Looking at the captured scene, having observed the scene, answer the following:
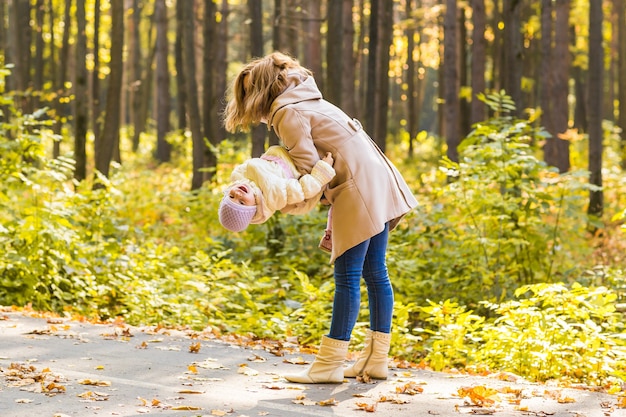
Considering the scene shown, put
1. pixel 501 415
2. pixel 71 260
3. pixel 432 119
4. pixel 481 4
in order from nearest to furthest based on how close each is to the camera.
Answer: pixel 501 415 → pixel 71 260 → pixel 481 4 → pixel 432 119

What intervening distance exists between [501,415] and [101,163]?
36.4ft

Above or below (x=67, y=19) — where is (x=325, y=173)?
below

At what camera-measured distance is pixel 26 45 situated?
891 inches

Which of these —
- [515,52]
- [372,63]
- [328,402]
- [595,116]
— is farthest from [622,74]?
[328,402]

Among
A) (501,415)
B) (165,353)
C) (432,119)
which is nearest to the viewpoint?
(501,415)

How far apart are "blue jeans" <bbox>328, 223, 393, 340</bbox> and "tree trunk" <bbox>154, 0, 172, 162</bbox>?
2072cm

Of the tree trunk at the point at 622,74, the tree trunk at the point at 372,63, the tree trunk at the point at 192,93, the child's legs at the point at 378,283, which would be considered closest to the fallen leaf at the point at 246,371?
the child's legs at the point at 378,283

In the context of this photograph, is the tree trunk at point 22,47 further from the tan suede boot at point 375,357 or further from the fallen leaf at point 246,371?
the tan suede boot at point 375,357

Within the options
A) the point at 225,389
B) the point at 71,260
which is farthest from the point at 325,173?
the point at 71,260

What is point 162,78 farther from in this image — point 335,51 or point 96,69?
point 335,51

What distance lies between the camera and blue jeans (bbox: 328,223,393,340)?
5203 millimetres

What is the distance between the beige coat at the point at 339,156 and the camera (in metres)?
5.05

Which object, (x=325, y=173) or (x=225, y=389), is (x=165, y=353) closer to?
(x=225, y=389)

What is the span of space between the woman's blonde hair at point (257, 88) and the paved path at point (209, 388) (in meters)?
1.64
